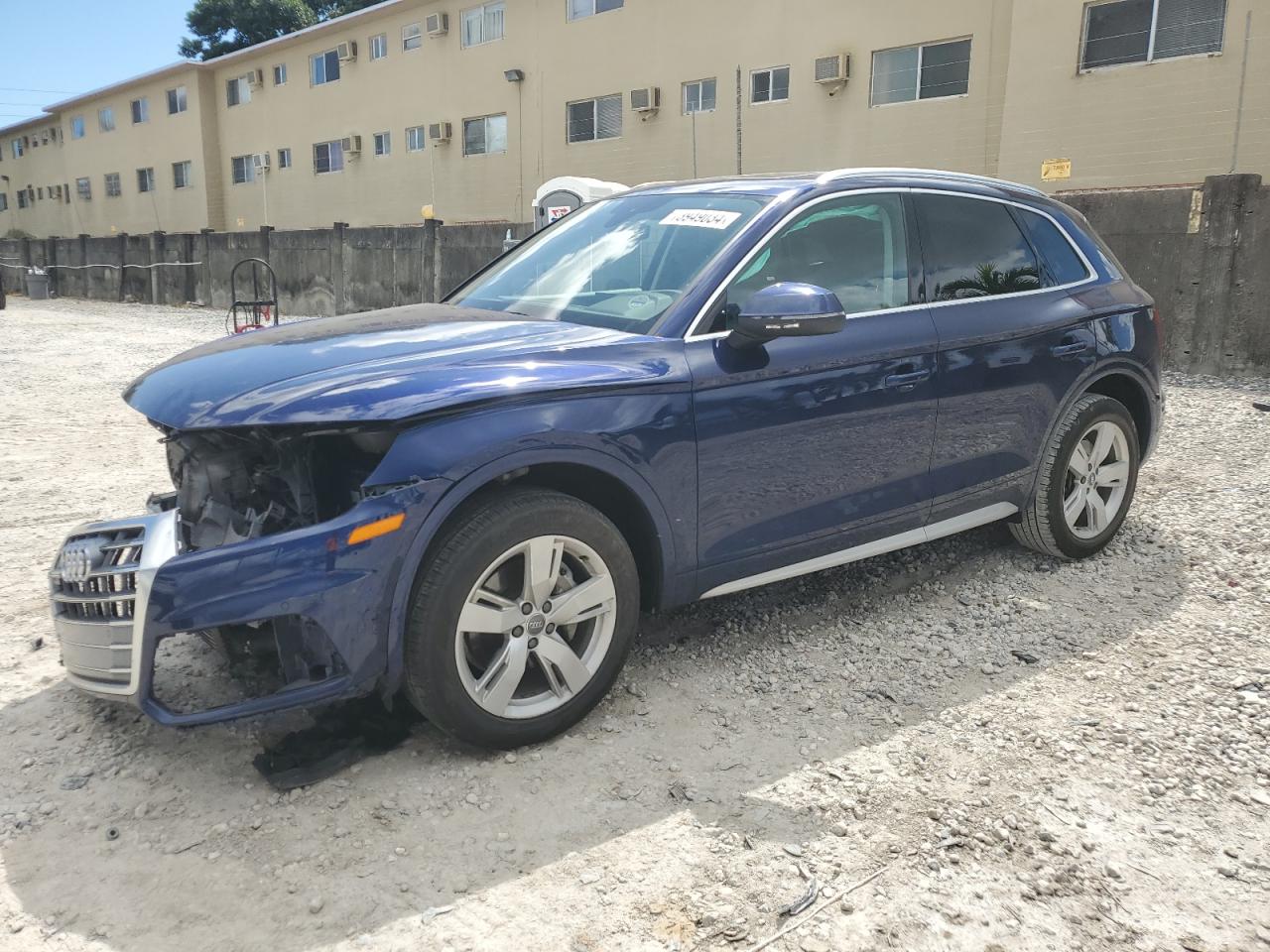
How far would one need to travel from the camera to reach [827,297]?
3.22 m

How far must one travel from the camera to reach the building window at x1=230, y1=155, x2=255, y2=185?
110 feet

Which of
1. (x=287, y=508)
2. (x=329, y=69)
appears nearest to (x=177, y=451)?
(x=287, y=508)

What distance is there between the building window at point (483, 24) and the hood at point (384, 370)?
23547 millimetres

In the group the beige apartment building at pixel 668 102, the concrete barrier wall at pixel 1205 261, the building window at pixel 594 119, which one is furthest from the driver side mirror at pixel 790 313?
the building window at pixel 594 119

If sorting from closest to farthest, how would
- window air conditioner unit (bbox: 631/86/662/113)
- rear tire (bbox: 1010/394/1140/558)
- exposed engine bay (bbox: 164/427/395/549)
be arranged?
exposed engine bay (bbox: 164/427/395/549), rear tire (bbox: 1010/394/1140/558), window air conditioner unit (bbox: 631/86/662/113)

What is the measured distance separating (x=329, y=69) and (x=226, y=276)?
28.7 ft

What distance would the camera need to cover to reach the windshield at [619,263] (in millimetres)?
3492

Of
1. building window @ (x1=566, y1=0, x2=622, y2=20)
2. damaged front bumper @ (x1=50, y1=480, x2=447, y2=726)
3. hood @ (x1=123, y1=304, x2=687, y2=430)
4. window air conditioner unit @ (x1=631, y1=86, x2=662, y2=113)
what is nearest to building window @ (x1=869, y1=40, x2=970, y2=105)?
window air conditioner unit @ (x1=631, y1=86, x2=662, y2=113)

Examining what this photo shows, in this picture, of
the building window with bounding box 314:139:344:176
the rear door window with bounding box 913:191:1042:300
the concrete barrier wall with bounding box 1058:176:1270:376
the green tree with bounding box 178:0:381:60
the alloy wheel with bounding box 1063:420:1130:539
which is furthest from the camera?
the green tree with bounding box 178:0:381:60

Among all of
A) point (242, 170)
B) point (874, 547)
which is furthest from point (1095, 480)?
point (242, 170)

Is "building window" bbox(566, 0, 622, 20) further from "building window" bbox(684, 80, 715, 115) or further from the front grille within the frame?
the front grille

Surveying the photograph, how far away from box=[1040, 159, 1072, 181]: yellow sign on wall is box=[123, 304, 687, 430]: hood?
14327mm

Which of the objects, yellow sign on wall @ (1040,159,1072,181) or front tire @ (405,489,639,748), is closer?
front tire @ (405,489,639,748)

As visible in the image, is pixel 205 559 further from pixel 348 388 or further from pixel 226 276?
pixel 226 276
